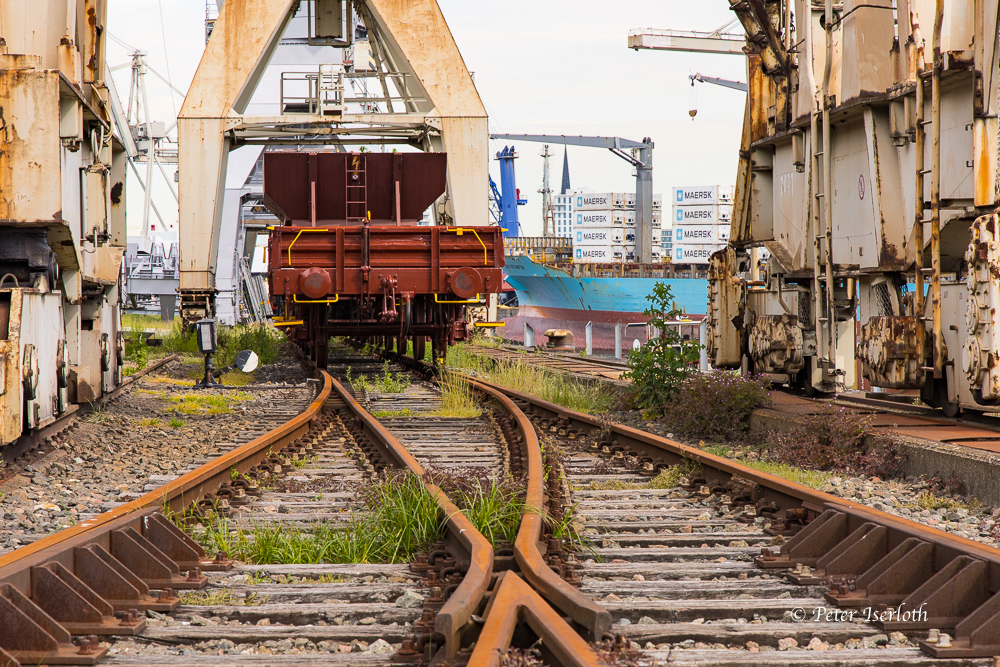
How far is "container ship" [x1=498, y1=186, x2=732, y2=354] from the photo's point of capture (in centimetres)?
5622

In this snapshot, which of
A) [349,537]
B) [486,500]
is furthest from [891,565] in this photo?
[349,537]

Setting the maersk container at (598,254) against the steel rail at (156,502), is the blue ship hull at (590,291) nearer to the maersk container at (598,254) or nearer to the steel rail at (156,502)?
the maersk container at (598,254)

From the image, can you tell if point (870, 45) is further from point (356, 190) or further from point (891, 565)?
point (356, 190)

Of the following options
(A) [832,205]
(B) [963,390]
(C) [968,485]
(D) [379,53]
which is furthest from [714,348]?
(D) [379,53]

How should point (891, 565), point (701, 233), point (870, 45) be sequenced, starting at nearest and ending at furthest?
point (891, 565) → point (870, 45) → point (701, 233)

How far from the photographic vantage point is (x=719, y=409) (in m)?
8.68

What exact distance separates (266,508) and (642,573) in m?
2.33

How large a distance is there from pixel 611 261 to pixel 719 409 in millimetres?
58392

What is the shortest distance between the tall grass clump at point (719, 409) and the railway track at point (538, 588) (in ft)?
11.0

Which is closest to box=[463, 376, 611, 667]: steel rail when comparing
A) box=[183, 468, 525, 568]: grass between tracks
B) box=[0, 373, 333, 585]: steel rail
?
box=[183, 468, 525, 568]: grass between tracks

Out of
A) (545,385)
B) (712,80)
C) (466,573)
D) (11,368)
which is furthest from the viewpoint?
(712,80)

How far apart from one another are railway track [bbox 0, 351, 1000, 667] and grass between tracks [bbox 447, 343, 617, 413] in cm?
534

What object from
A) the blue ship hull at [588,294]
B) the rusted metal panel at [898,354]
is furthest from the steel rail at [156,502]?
the blue ship hull at [588,294]

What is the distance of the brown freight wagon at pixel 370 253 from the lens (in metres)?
11.9
